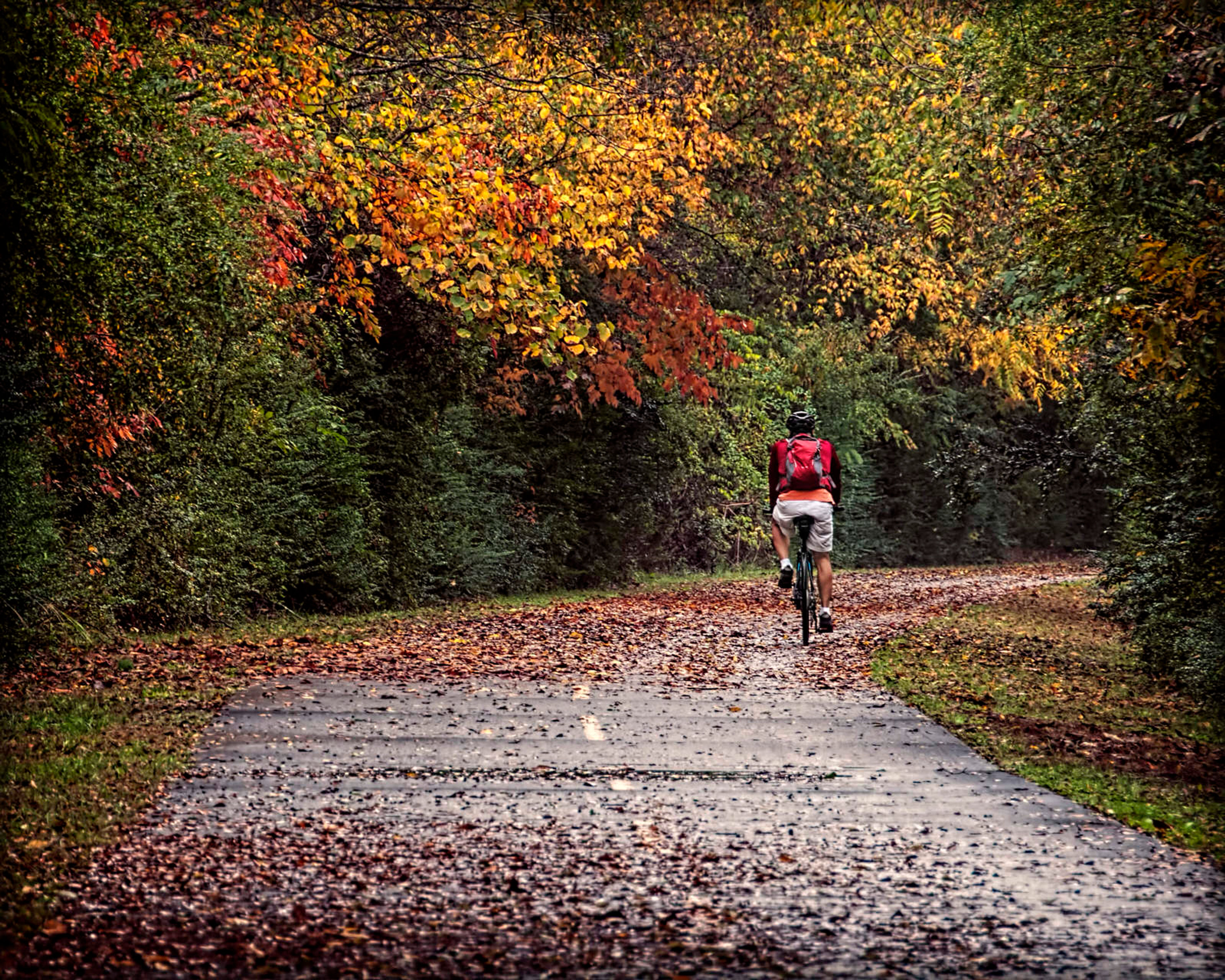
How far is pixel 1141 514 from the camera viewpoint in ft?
44.2

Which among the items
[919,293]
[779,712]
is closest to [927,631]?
[779,712]

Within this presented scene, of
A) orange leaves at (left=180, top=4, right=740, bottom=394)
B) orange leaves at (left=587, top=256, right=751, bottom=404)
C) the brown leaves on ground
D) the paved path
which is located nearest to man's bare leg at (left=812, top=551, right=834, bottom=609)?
the brown leaves on ground

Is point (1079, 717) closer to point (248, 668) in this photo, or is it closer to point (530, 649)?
point (530, 649)

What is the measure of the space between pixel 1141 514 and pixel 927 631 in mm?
4141

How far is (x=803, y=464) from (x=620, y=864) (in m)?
9.01

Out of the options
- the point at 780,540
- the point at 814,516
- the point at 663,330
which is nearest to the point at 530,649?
the point at 780,540

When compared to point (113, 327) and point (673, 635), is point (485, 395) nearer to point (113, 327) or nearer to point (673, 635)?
point (673, 635)

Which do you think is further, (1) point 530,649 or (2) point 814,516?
(2) point 814,516

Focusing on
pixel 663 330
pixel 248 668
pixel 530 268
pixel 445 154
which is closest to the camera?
pixel 248 668

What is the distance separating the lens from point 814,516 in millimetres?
15070

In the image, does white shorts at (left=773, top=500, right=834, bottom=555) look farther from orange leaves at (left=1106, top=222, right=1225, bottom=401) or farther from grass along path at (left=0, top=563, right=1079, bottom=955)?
orange leaves at (left=1106, top=222, right=1225, bottom=401)

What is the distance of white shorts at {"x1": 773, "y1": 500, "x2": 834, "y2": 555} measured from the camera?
15.0m

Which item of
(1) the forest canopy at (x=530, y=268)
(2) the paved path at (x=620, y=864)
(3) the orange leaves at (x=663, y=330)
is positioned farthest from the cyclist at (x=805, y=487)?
(3) the orange leaves at (x=663, y=330)

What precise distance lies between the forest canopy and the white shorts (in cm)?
271
